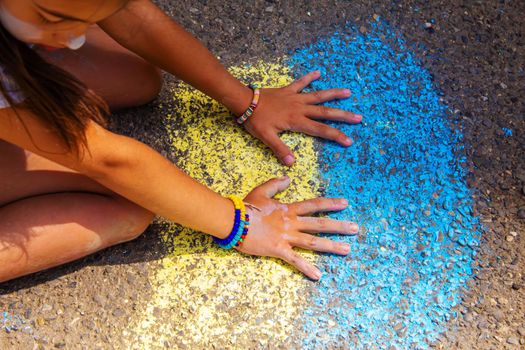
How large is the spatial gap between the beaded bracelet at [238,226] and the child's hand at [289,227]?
0.02m

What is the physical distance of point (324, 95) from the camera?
1.73 m

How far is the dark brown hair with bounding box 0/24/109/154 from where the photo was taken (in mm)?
976

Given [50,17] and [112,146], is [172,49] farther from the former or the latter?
[50,17]

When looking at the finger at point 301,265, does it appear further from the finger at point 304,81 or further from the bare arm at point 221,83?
the finger at point 304,81

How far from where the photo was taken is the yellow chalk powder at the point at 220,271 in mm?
1454

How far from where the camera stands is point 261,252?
1.51 m

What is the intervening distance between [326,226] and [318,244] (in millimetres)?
57

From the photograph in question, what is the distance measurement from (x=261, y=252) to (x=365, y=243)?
0.29 meters

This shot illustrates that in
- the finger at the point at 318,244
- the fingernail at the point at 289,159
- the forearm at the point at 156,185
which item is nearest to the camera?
the forearm at the point at 156,185

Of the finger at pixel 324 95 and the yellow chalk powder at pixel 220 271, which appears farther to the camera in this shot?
the finger at pixel 324 95

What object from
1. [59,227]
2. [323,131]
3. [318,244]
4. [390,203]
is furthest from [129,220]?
[390,203]

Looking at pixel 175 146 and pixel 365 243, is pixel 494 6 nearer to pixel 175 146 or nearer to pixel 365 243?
pixel 365 243

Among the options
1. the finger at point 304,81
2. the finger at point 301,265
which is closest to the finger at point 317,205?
the finger at point 301,265

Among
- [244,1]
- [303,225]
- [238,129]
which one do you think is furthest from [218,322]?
[244,1]
